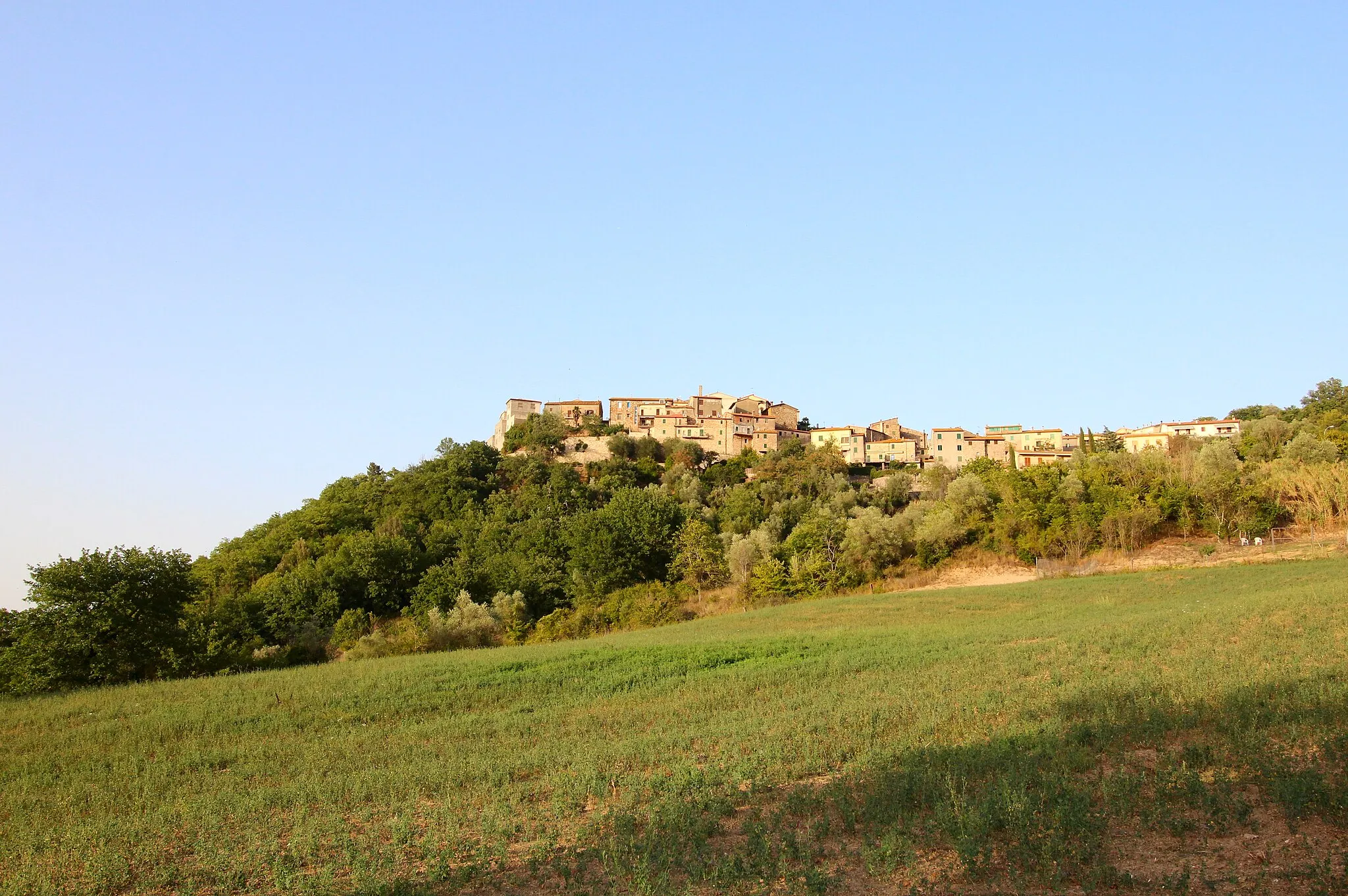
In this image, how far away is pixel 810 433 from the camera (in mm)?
124938

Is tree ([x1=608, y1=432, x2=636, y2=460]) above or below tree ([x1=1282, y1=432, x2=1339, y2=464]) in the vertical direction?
above

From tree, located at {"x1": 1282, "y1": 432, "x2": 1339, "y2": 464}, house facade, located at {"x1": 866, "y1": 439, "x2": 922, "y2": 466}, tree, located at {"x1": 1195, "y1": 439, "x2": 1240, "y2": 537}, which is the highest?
house facade, located at {"x1": 866, "y1": 439, "x2": 922, "y2": 466}

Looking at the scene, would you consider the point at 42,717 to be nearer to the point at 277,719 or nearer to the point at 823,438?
the point at 277,719

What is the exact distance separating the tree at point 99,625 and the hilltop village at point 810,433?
7959 cm

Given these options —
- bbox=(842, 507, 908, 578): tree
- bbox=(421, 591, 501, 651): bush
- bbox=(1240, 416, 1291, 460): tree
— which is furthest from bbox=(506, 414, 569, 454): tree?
bbox=(1240, 416, 1291, 460): tree

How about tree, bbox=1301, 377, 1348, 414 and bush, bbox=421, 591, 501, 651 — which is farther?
tree, bbox=1301, 377, 1348, 414

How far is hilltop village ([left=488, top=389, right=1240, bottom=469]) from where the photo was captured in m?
117

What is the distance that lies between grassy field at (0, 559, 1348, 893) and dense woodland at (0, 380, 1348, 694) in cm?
1082

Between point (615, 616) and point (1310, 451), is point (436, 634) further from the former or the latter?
point (1310, 451)

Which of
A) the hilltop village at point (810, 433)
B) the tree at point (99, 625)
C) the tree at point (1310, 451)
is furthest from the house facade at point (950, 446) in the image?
the tree at point (99, 625)

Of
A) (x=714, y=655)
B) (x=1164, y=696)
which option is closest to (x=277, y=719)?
(x=714, y=655)

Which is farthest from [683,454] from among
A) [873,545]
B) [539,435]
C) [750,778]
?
[750,778]

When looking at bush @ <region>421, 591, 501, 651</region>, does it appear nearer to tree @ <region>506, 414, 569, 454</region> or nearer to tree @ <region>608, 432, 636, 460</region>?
tree @ <region>506, 414, 569, 454</region>

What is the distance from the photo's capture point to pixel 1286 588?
32719 mm
